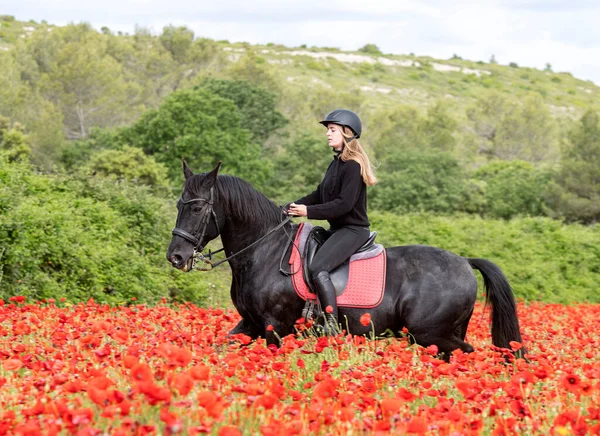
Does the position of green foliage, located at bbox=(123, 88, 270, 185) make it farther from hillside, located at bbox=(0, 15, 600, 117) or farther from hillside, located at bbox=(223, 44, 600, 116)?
hillside, located at bbox=(223, 44, 600, 116)

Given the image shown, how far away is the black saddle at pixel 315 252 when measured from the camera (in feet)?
27.8

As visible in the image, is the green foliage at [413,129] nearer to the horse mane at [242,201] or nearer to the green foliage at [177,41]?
the green foliage at [177,41]

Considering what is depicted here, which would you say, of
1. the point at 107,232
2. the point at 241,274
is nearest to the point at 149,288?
the point at 107,232

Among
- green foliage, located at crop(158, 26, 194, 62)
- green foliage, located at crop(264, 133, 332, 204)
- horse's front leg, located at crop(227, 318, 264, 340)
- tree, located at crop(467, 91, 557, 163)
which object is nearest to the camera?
horse's front leg, located at crop(227, 318, 264, 340)

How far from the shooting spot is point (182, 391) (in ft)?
11.7

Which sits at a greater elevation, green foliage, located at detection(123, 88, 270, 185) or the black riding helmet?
the black riding helmet

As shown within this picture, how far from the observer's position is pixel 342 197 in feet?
27.5

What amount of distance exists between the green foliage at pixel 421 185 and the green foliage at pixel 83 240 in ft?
138

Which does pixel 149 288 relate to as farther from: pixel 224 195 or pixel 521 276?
pixel 521 276

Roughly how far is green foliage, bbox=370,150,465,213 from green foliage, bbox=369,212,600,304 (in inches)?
965

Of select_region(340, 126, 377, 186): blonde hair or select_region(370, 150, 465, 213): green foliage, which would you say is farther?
select_region(370, 150, 465, 213): green foliage

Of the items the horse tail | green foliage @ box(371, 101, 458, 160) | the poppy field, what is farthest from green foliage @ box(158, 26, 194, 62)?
the poppy field

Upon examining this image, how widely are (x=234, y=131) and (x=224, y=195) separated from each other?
52.4 metres

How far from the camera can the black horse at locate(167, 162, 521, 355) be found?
839 centimetres
